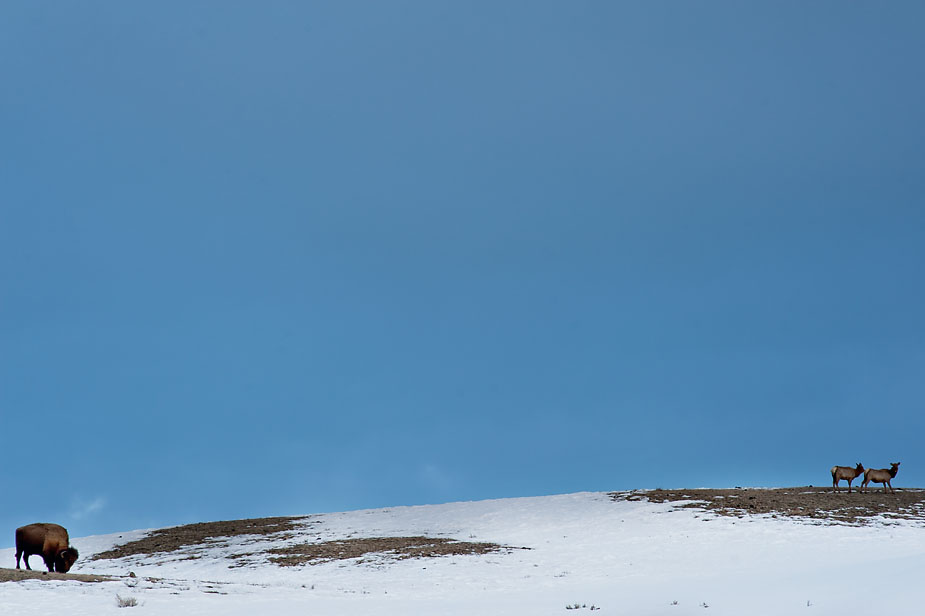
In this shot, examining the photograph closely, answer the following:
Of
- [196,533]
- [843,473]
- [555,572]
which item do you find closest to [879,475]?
[843,473]

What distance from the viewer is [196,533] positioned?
1681 inches

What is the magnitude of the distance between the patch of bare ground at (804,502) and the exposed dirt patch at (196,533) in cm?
2183

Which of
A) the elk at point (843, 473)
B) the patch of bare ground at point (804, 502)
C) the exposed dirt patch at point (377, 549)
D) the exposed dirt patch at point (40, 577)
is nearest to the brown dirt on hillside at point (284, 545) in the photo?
the exposed dirt patch at point (377, 549)

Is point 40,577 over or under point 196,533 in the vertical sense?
over

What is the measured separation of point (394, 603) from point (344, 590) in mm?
3802

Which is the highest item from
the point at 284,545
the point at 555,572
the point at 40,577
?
the point at 40,577

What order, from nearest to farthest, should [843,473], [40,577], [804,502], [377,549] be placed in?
[40,577], [377,549], [804,502], [843,473]

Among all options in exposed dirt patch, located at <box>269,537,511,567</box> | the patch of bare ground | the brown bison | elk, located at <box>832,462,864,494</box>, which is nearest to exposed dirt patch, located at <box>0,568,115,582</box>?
the brown bison

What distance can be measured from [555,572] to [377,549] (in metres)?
10.5

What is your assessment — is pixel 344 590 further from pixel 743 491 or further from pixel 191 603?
pixel 743 491

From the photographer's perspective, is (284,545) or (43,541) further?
(284,545)

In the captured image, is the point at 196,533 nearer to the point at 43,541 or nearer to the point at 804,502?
the point at 43,541

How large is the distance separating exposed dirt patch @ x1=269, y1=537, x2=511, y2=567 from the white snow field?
1.09 meters

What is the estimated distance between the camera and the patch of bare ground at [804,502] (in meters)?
35.3
